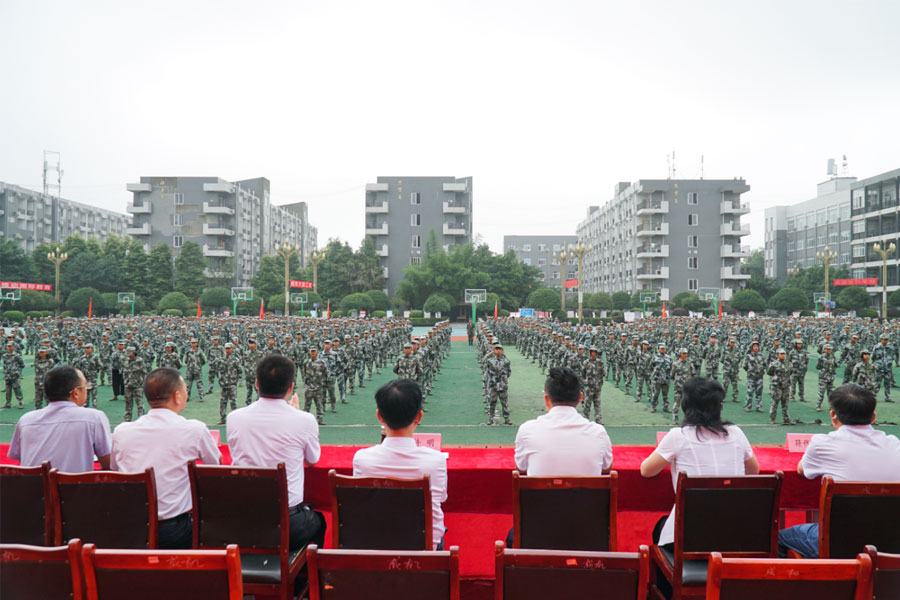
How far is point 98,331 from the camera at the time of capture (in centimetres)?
2139

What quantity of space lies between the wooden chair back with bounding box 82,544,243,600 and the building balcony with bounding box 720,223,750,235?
6345 cm

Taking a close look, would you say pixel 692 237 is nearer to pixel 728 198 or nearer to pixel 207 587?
pixel 728 198

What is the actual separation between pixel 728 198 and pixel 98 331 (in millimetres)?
57696

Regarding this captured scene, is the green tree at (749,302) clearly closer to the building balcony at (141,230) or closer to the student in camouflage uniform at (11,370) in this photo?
the student in camouflage uniform at (11,370)

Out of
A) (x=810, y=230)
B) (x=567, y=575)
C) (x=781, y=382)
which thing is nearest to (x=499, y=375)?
(x=781, y=382)

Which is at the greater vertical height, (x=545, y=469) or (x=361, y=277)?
(x=361, y=277)

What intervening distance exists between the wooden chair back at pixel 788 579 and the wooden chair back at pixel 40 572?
2131 millimetres

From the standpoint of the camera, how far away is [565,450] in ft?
10.6

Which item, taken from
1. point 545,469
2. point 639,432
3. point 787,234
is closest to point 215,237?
point 639,432

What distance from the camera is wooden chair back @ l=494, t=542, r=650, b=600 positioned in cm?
186

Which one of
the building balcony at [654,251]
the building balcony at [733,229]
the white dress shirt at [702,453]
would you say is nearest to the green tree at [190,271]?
the building balcony at [654,251]

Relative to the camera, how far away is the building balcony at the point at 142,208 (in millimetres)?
60812

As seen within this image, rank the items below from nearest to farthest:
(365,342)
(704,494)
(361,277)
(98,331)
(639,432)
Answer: (704,494), (639,432), (365,342), (98,331), (361,277)

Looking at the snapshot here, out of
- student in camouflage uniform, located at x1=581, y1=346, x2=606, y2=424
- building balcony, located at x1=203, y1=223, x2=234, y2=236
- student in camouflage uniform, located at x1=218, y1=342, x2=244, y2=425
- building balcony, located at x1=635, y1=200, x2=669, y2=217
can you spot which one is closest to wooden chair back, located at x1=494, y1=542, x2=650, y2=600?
student in camouflage uniform, located at x1=581, y1=346, x2=606, y2=424
